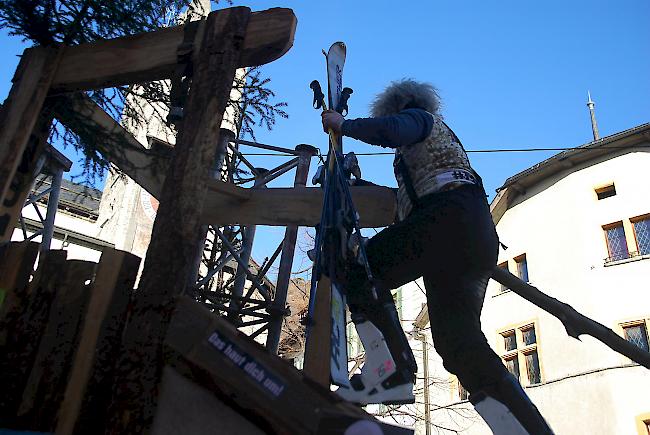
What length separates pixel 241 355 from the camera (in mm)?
2055

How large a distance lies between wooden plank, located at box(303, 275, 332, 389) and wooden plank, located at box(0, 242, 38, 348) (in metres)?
1.31

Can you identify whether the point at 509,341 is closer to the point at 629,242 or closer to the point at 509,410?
the point at 629,242

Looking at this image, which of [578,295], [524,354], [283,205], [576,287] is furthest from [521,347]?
[283,205]

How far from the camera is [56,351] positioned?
2418 millimetres

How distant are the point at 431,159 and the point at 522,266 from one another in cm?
1798

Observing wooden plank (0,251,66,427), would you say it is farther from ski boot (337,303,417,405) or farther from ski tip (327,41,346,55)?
ski tip (327,41,346,55)

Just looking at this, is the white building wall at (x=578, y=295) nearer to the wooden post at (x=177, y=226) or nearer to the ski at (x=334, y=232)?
the ski at (x=334, y=232)

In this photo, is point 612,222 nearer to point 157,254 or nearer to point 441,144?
point 441,144

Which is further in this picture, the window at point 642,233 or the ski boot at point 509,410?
the window at point 642,233

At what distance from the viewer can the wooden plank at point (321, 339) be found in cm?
257

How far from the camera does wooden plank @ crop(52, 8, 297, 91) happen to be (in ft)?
10.3

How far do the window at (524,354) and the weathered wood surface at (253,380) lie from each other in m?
17.1

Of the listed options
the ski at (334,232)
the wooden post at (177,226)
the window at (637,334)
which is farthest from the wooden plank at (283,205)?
the window at (637,334)

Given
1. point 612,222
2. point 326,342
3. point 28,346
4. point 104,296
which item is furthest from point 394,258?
point 612,222
